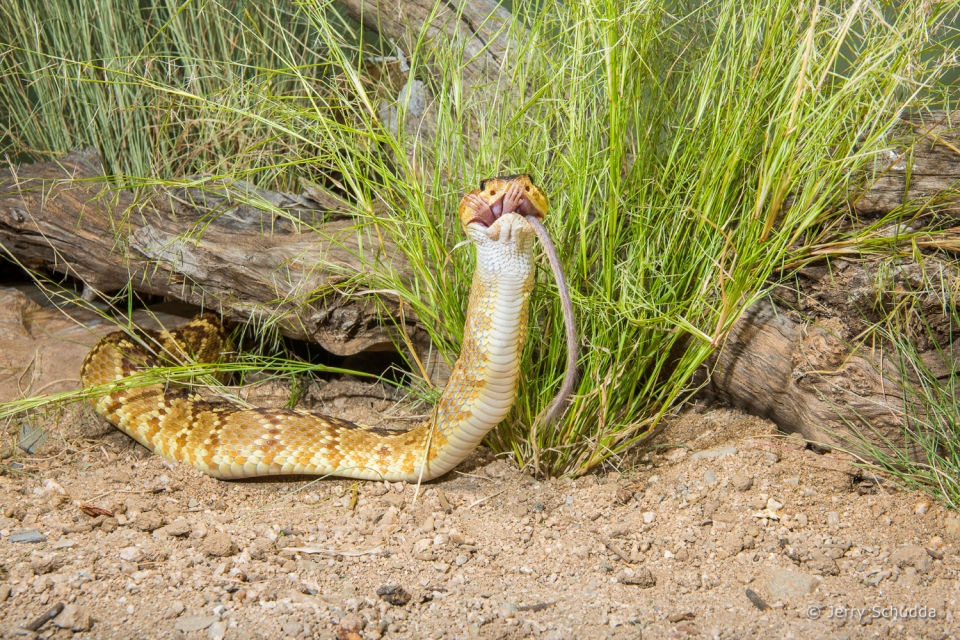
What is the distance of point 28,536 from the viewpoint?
2.32m

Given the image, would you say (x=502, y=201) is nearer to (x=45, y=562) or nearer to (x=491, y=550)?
(x=491, y=550)

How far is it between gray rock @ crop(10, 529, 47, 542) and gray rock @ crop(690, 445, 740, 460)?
2.16m

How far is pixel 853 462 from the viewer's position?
2.60 metres

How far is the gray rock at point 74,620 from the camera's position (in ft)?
6.21

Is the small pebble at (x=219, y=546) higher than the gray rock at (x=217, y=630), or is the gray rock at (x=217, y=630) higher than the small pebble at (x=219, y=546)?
the gray rock at (x=217, y=630)

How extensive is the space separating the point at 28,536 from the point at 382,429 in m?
1.17

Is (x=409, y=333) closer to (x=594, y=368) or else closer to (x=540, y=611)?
(x=594, y=368)

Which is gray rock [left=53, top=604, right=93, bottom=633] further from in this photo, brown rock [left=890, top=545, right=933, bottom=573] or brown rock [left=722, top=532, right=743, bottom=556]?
brown rock [left=890, top=545, right=933, bottom=573]

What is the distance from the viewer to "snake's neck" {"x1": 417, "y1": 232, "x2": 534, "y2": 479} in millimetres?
2285

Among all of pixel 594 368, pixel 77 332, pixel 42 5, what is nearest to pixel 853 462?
pixel 594 368

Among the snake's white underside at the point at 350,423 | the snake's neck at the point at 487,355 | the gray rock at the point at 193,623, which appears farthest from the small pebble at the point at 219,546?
the snake's neck at the point at 487,355

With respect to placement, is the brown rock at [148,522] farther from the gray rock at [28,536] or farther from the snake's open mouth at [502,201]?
the snake's open mouth at [502,201]

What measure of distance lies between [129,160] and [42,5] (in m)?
0.97

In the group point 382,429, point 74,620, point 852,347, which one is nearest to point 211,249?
point 382,429
